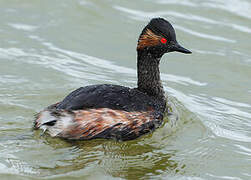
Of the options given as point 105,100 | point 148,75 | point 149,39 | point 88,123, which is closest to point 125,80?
point 148,75

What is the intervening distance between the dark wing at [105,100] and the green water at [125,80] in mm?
436

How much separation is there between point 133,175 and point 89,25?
229 inches

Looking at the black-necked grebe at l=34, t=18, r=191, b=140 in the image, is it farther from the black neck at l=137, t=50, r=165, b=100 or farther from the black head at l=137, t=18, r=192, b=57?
the black neck at l=137, t=50, r=165, b=100

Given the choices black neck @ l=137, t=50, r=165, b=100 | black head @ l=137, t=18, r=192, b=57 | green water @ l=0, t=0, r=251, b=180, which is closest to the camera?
green water @ l=0, t=0, r=251, b=180

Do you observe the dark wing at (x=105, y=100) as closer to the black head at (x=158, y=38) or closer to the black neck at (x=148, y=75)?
the black neck at (x=148, y=75)

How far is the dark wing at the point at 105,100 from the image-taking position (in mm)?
6520

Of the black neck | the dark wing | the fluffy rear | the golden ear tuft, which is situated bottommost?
the fluffy rear

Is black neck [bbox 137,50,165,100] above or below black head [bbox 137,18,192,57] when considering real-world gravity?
below

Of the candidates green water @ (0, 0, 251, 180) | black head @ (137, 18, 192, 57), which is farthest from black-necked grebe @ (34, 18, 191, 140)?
green water @ (0, 0, 251, 180)

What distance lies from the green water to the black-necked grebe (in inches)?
5.9

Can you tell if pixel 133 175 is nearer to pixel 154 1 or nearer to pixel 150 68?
pixel 150 68

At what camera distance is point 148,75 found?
7434 mm

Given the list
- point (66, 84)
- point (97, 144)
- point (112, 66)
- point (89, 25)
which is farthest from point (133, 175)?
point (89, 25)

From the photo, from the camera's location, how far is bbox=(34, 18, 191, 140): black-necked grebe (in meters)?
6.47
